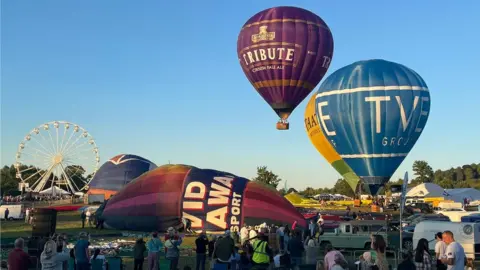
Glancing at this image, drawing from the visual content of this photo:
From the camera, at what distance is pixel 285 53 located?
134 ft

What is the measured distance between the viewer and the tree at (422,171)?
393 feet

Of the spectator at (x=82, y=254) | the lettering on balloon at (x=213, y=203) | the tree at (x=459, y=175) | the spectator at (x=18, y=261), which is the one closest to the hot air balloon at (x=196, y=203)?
the lettering on balloon at (x=213, y=203)

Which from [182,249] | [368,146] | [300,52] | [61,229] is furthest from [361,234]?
[300,52]

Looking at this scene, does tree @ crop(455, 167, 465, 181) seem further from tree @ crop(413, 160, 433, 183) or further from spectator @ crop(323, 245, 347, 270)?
spectator @ crop(323, 245, 347, 270)

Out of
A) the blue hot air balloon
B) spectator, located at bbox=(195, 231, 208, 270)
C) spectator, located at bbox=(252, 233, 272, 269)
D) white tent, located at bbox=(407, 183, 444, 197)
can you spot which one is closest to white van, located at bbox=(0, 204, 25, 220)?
the blue hot air balloon

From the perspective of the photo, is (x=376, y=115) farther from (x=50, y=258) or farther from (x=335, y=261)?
(x=50, y=258)

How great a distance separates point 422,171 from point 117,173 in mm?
78138

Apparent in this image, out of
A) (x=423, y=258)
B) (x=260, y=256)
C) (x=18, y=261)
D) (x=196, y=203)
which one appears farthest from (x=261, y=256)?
(x=196, y=203)

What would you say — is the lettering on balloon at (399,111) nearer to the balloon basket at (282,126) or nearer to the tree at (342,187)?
the balloon basket at (282,126)

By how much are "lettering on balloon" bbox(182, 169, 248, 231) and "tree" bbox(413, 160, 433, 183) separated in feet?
322

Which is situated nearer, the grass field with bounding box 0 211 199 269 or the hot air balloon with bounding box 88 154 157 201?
the grass field with bounding box 0 211 199 269

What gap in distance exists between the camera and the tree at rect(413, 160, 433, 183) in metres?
120

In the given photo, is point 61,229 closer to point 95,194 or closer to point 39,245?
point 39,245

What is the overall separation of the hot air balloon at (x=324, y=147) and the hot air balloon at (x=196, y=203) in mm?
15588
